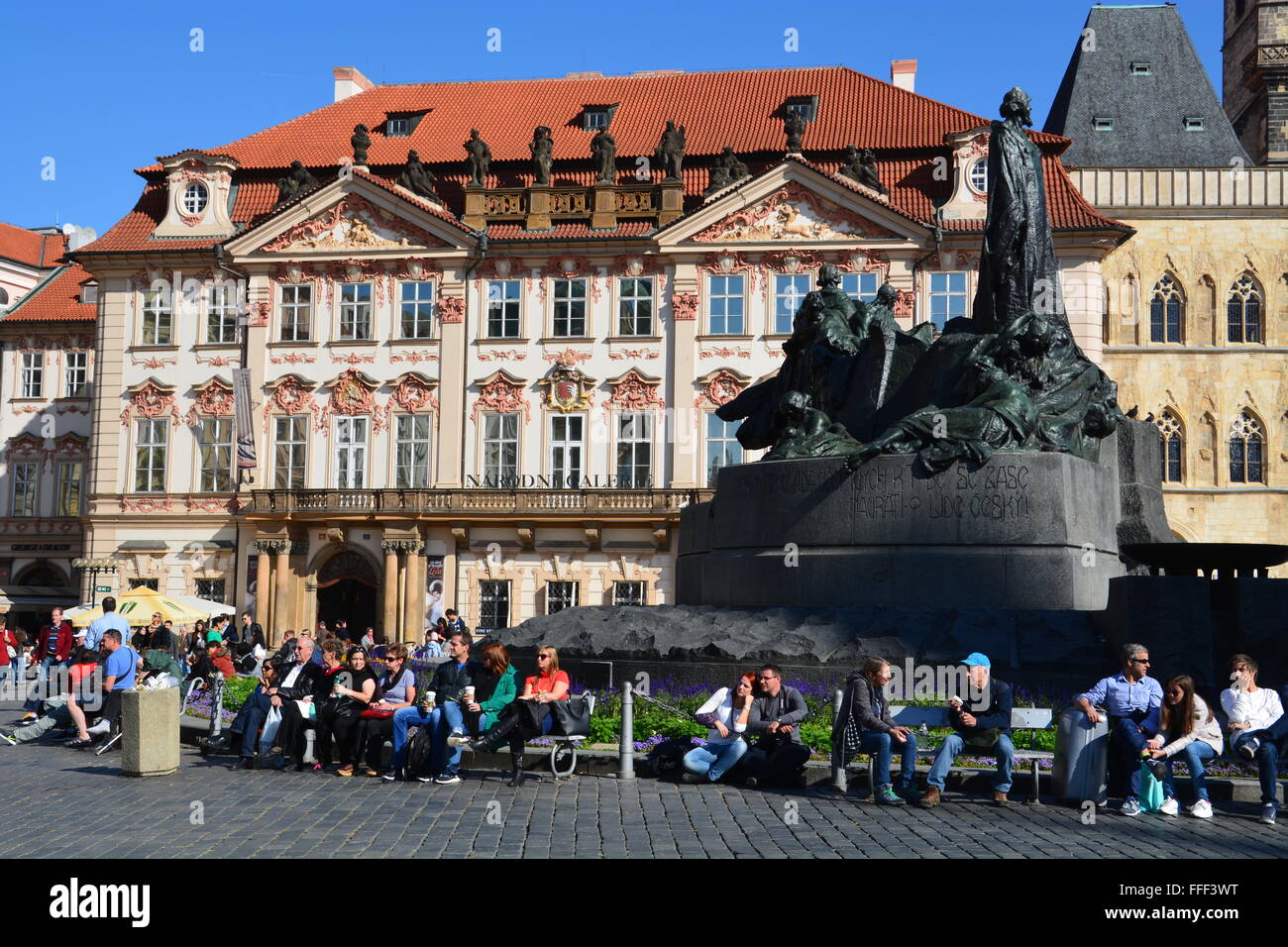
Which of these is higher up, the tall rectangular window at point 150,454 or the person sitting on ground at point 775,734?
the tall rectangular window at point 150,454

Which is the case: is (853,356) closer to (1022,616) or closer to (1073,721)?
(1022,616)

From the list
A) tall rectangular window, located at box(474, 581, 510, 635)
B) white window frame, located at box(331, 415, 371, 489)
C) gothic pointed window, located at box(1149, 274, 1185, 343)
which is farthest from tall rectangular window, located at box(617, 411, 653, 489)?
gothic pointed window, located at box(1149, 274, 1185, 343)

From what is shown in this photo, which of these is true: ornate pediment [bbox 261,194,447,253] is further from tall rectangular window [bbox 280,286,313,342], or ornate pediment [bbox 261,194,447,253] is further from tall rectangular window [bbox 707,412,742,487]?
tall rectangular window [bbox 707,412,742,487]

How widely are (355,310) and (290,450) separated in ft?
13.6

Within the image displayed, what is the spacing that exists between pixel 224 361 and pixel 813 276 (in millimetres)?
16204

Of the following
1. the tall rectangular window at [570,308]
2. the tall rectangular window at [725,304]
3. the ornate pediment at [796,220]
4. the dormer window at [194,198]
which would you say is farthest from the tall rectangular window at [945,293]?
the dormer window at [194,198]

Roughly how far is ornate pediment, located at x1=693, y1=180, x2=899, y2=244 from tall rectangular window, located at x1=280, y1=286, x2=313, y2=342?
11.2m

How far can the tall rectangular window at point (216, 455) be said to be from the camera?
139 feet

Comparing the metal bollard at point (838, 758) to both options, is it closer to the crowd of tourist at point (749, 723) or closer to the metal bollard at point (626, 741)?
the crowd of tourist at point (749, 723)

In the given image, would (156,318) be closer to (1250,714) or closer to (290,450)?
(290,450)

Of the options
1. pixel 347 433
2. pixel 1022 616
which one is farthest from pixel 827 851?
pixel 347 433

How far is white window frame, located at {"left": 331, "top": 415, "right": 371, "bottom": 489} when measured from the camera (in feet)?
137

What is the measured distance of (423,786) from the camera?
1242 centimetres

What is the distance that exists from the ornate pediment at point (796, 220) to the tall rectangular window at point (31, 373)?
75.4 feet
